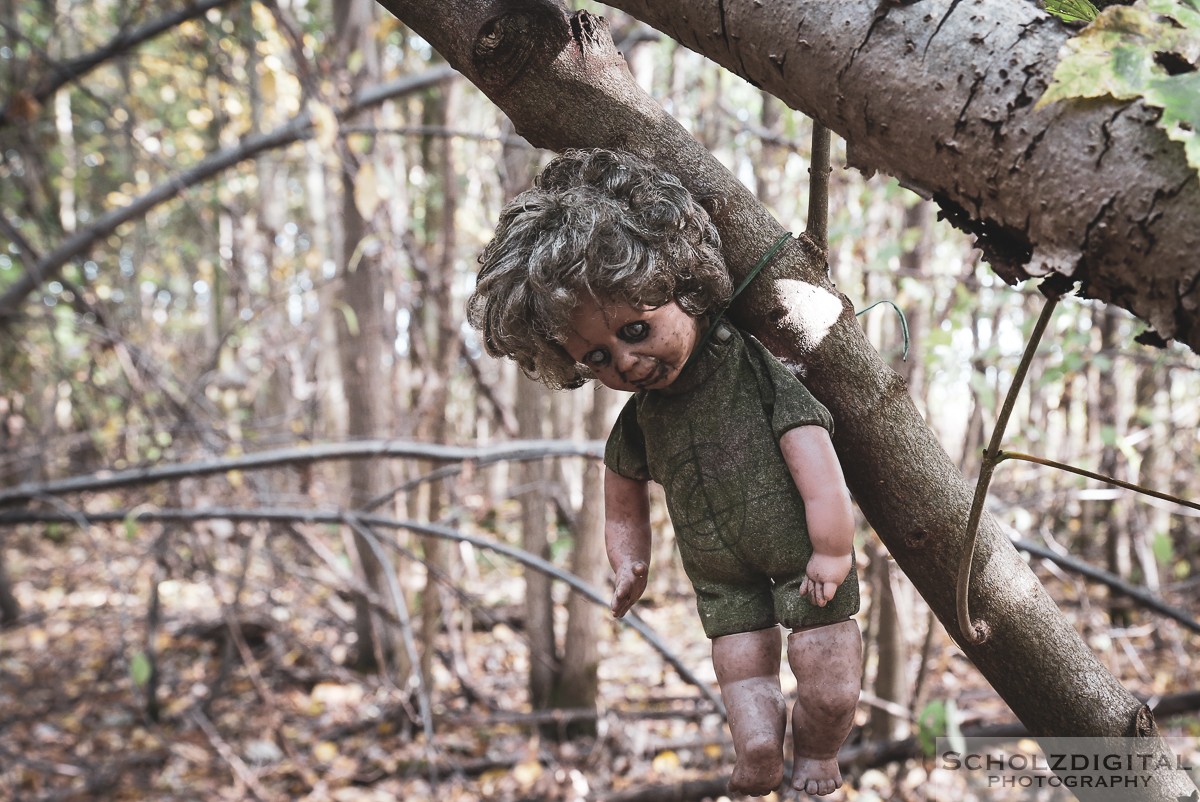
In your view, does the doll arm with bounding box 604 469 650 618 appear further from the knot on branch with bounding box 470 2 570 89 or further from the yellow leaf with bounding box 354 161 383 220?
the yellow leaf with bounding box 354 161 383 220

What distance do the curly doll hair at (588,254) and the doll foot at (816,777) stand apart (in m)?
0.58

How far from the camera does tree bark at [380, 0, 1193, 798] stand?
44.2 inches

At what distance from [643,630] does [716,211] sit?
1.83 meters

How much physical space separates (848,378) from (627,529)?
1.25 feet

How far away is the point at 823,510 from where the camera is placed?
1.05 m

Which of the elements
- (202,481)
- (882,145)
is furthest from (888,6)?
(202,481)

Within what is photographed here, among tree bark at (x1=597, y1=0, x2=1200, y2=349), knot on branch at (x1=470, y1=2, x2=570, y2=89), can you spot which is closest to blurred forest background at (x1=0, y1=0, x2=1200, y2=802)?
knot on branch at (x1=470, y1=2, x2=570, y2=89)

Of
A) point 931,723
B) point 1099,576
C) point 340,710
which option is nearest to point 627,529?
point 931,723

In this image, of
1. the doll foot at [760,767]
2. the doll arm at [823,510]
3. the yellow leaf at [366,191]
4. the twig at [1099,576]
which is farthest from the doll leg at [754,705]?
the yellow leaf at [366,191]

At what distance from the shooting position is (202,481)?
4770 millimetres

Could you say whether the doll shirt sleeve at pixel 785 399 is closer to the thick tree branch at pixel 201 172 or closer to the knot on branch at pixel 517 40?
the knot on branch at pixel 517 40

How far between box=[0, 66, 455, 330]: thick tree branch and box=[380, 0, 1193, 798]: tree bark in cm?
333

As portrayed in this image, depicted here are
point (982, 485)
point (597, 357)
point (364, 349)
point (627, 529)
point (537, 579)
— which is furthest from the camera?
point (364, 349)

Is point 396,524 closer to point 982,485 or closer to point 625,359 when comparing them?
point 625,359
